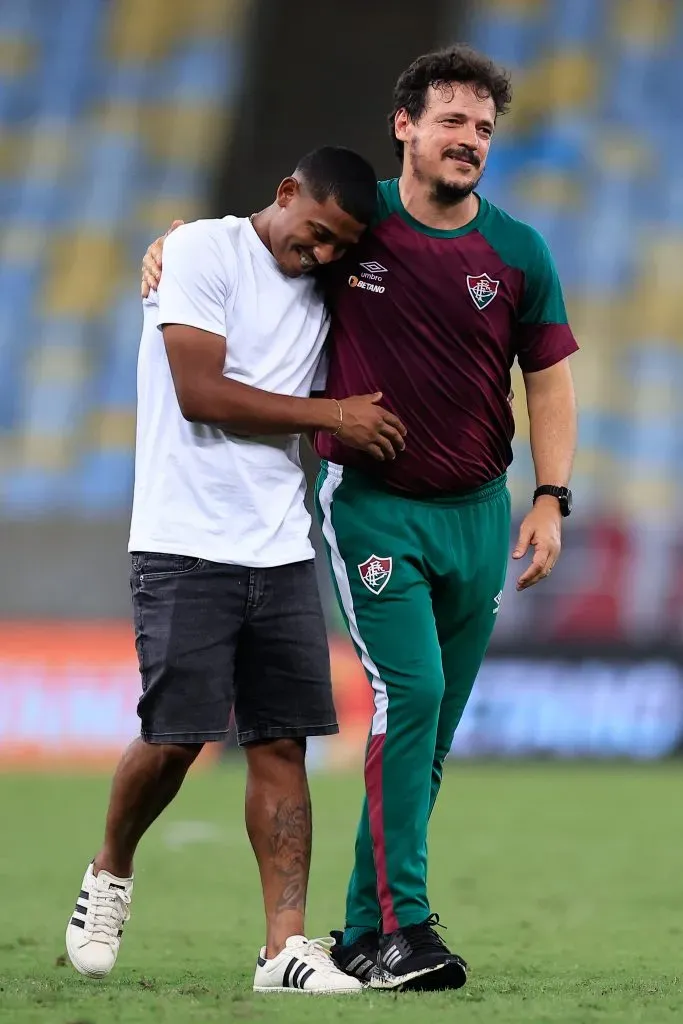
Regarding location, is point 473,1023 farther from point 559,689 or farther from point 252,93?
point 252,93

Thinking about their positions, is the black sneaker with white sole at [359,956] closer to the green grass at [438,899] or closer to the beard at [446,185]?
the green grass at [438,899]

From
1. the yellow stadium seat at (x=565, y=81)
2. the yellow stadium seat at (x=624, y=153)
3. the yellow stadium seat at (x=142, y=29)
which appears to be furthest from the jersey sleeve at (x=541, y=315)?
the yellow stadium seat at (x=142, y=29)

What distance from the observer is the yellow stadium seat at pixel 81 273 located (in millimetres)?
14992

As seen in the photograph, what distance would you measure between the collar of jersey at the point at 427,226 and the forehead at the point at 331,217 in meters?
0.18

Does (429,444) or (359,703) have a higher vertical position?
(429,444)

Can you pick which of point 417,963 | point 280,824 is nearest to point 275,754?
point 280,824

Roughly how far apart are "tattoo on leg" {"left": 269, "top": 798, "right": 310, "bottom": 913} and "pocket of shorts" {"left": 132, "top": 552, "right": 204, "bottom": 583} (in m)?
0.65

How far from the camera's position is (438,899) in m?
6.47

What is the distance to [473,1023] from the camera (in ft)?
12.1

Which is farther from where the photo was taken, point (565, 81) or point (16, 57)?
point (16, 57)

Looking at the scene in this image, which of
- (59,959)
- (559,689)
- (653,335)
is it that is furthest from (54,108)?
(59,959)

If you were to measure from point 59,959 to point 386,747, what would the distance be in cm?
121

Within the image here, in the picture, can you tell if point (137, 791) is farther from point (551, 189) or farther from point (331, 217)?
point (551, 189)

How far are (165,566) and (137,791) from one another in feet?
1.94
